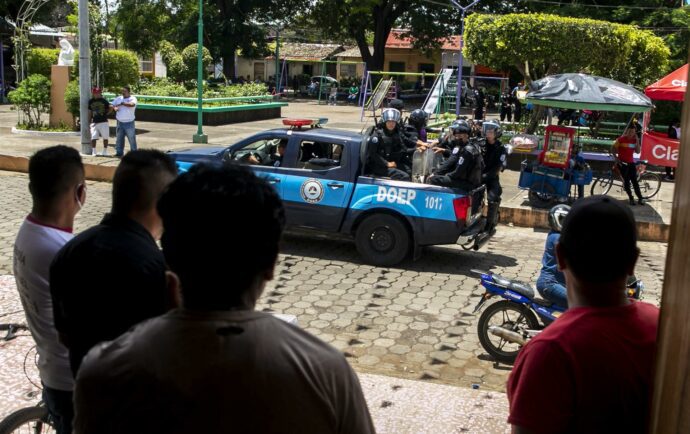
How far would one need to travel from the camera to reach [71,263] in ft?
7.84

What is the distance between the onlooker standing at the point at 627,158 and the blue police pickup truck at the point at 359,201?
15.9 feet

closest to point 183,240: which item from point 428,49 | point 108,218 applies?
point 108,218

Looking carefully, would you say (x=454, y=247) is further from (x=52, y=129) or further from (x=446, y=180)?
(x=52, y=129)

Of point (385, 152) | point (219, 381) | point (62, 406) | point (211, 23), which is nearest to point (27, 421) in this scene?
point (62, 406)

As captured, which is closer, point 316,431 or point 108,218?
point 316,431

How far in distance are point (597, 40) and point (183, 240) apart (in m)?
16.6

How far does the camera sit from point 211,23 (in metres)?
45.1

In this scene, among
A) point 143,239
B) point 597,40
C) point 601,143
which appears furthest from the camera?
point 601,143

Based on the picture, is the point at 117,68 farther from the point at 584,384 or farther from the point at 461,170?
the point at 584,384

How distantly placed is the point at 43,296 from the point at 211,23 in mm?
44582

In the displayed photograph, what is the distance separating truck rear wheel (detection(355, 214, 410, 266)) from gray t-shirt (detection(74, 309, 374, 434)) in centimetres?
730

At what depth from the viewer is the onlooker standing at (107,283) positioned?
7.56 feet

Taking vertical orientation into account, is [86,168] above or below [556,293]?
below

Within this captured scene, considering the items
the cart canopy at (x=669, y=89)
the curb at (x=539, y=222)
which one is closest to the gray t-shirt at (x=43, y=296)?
the curb at (x=539, y=222)
